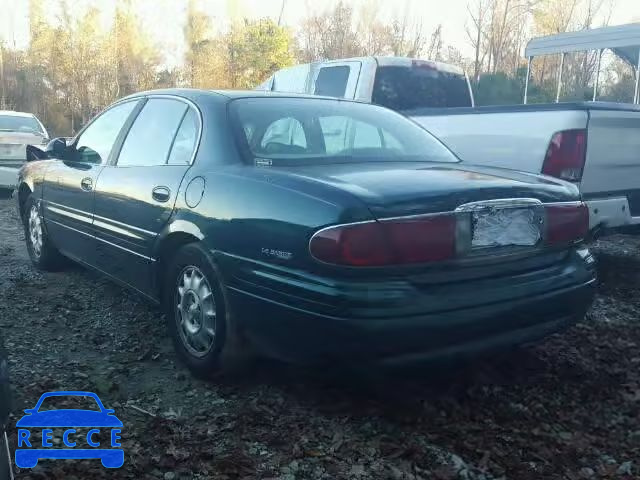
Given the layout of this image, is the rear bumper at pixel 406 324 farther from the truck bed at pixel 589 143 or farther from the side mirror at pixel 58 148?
the side mirror at pixel 58 148

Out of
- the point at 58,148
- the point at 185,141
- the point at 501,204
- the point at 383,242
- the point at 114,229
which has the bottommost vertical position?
the point at 114,229

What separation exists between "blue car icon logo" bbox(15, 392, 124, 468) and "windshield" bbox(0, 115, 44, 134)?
9.66 m

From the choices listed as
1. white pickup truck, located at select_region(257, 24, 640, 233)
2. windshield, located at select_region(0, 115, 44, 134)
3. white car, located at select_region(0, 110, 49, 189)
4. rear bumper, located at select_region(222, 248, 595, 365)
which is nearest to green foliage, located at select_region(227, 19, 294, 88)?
windshield, located at select_region(0, 115, 44, 134)

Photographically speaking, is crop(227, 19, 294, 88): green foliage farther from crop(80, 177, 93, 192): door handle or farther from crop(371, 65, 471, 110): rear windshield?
crop(80, 177, 93, 192): door handle

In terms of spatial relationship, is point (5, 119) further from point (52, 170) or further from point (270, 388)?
point (270, 388)

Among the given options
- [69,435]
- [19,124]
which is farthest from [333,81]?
[19,124]

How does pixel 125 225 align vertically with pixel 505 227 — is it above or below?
below

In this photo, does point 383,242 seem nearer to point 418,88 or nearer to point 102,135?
point 102,135

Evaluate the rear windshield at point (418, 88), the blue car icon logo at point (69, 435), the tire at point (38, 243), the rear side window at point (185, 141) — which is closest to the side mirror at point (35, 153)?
the tire at point (38, 243)

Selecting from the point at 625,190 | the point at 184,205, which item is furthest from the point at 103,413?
A: the point at 625,190

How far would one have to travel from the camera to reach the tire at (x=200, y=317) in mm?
3121

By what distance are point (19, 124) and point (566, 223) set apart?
11232 millimetres

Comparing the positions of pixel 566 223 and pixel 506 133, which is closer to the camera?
pixel 566 223

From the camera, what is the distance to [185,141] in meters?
3.63
